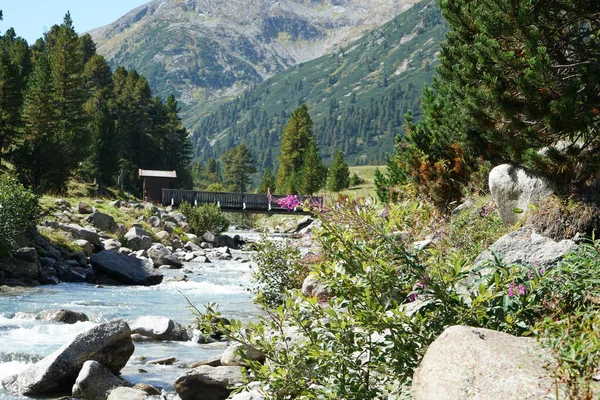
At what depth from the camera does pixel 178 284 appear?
863 inches

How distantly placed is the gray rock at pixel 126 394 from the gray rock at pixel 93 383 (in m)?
0.23

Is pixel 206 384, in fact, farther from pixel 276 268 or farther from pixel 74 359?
pixel 276 268

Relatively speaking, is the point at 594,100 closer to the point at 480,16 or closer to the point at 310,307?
the point at 480,16

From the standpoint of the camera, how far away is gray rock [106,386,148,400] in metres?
8.20

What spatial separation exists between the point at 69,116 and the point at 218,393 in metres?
49.6

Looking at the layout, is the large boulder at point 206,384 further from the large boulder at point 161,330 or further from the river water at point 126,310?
the large boulder at point 161,330

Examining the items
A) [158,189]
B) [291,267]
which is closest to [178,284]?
[291,267]

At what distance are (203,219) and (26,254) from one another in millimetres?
21810

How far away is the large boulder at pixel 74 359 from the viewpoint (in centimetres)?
886

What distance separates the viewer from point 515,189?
11.3 m

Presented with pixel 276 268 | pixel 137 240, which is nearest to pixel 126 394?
pixel 276 268

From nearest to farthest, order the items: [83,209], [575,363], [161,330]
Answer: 1. [575,363]
2. [161,330]
3. [83,209]

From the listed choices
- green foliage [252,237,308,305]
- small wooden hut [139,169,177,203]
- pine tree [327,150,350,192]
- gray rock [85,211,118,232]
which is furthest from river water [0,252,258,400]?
pine tree [327,150,350,192]

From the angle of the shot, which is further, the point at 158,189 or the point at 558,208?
the point at 158,189
